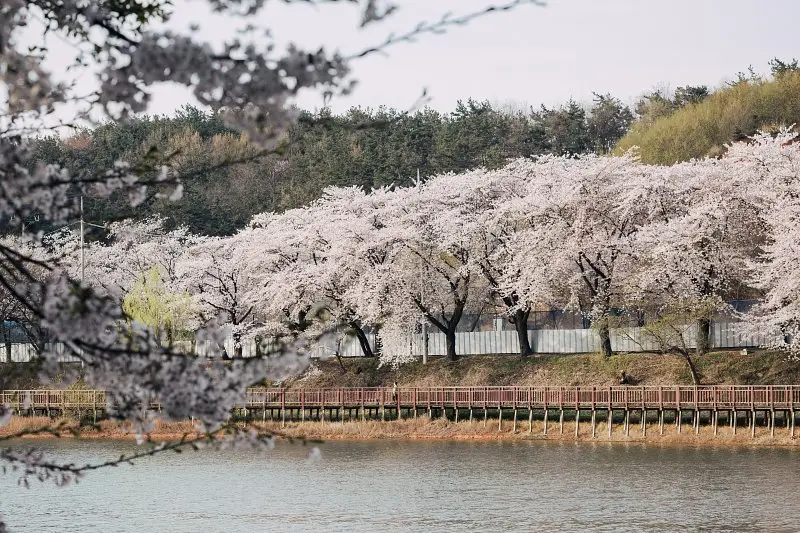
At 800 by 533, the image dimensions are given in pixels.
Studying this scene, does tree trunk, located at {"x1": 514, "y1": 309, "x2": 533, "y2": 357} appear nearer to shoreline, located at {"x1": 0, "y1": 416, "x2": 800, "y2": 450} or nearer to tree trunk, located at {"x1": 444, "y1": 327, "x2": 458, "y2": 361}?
tree trunk, located at {"x1": 444, "y1": 327, "x2": 458, "y2": 361}

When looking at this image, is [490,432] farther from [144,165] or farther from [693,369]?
[144,165]

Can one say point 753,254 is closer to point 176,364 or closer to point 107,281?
point 107,281

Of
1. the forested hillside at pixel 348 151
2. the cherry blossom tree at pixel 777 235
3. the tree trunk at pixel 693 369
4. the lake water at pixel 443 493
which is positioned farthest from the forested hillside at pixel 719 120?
the lake water at pixel 443 493

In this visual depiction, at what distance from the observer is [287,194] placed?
79.7 m

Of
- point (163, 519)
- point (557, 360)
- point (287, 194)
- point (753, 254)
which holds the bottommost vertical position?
point (163, 519)

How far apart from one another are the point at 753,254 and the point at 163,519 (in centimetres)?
2629

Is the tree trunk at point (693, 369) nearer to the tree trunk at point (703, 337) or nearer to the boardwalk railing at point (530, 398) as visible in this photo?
the boardwalk railing at point (530, 398)

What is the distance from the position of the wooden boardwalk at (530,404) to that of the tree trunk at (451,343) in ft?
15.9

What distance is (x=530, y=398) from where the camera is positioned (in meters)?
45.0

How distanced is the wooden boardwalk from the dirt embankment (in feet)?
6.19

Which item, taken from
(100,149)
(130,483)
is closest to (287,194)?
(100,149)

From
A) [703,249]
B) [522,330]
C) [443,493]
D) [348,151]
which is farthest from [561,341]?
[348,151]

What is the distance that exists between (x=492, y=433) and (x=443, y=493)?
14.0 m

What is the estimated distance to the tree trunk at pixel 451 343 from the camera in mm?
52875
